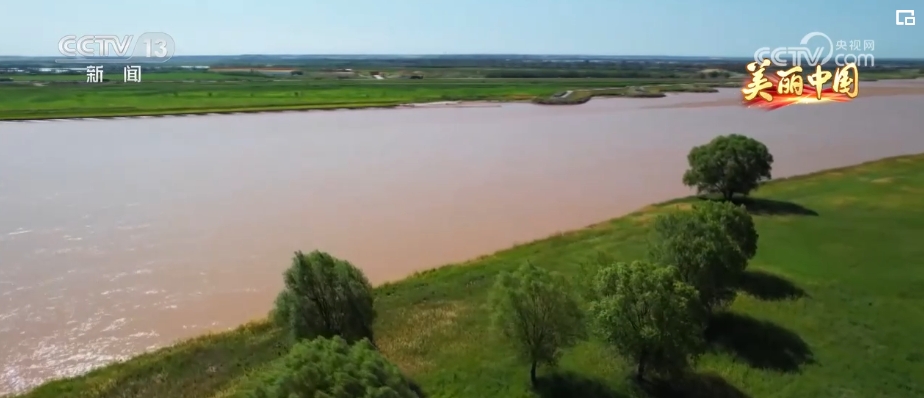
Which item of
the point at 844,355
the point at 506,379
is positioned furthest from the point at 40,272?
the point at 844,355

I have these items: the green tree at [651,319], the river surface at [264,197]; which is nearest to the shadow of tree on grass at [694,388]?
the green tree at [651,319]

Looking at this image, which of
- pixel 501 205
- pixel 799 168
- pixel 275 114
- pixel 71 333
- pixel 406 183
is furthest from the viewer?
pixel 275 114

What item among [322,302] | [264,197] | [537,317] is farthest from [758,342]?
[264,197]

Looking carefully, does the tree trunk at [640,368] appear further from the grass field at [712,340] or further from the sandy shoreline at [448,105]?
the sandy shoreline at [448,105]

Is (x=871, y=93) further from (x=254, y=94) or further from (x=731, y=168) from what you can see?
(x=254, y=94)

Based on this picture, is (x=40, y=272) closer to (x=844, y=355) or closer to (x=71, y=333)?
(x=71, y=333)

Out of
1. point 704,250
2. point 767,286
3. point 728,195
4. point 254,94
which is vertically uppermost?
point 254,94

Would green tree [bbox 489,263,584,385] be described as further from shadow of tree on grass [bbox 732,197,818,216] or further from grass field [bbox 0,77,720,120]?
grass field [bbox 0,77,720,120]
